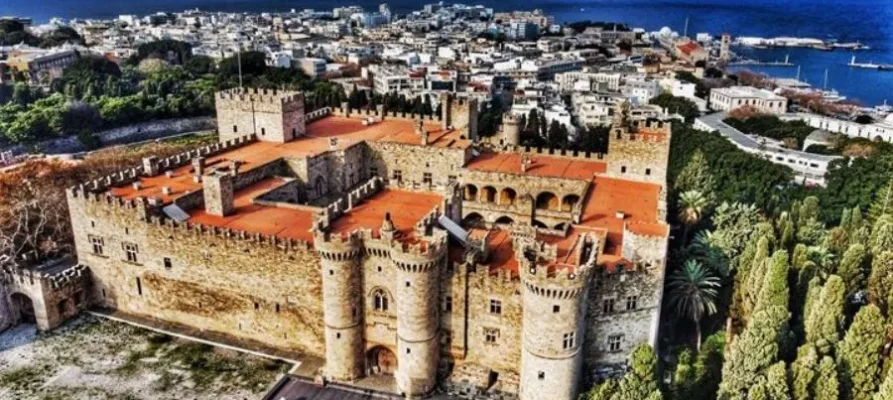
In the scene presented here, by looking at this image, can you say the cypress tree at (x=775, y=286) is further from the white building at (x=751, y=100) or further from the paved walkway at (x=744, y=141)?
the white building at (x=751, y=100)

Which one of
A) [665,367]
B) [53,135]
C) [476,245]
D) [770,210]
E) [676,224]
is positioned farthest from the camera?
[53,135]

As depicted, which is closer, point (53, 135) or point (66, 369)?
point (66, 369)

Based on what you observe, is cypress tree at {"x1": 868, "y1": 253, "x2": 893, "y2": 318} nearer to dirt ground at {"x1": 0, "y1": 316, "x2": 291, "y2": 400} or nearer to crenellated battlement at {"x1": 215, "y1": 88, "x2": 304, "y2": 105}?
dirt ground at {"x1": 0, "y1": 316, "x2": 291, "y2": 400}

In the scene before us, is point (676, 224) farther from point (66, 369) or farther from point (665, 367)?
point (66, 369)

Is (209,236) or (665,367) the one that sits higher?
(209,236)

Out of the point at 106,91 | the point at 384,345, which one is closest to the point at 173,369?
the point at 384,345

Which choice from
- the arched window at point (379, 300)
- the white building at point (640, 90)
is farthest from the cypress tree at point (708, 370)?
the white building at point (640, 90)
